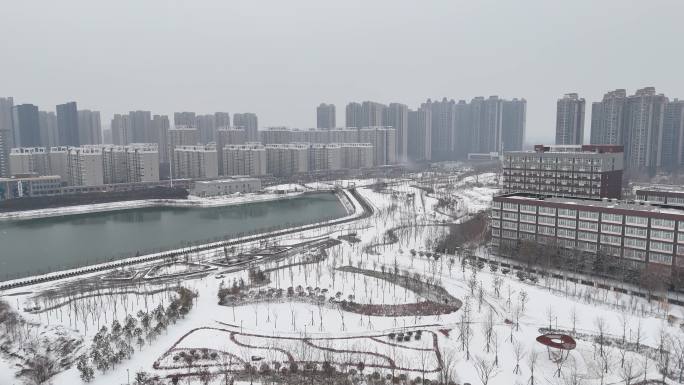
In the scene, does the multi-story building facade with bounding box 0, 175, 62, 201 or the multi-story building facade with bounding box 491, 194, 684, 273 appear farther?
the multi-story building facade with bounding box 0, 175, 62, 201

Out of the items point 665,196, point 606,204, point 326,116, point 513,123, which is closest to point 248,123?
point 326,116

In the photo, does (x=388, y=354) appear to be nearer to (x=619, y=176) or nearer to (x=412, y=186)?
(x=619, y=176)

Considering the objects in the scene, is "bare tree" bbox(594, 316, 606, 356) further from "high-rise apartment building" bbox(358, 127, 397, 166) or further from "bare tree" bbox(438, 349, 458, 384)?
"high-rise apartment building" bbox(358, 127, 397, 166)

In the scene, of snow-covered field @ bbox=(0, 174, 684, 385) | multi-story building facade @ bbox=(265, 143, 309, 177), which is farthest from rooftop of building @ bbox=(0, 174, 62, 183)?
snow-covered field @ bbox=(0, 174, 684, 385)

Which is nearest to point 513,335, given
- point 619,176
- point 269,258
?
point 269,258

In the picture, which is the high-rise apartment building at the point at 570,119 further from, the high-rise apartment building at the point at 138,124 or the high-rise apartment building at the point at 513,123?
the high-rise apartment building at the point at 138,124

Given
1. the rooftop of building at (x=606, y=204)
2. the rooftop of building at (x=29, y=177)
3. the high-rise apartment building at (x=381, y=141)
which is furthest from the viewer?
the high-rise apartment building at (x=381, y=141)

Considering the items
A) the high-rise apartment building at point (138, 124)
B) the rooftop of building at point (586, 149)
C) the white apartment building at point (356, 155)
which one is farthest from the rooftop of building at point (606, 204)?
the high-rise apartment building at point (138, 124)
